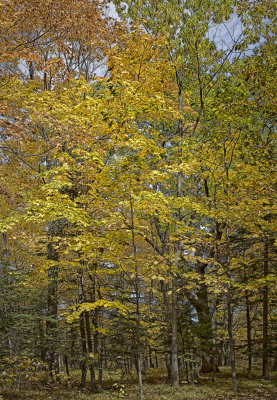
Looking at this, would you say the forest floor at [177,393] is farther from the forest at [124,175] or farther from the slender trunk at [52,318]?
the slender trunk at [52,318]

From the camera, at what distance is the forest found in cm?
747

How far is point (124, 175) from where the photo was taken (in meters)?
7.46

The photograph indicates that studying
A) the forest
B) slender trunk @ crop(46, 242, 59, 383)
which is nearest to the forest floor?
the forest

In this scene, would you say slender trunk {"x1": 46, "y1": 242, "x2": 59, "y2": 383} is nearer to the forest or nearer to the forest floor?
the forest

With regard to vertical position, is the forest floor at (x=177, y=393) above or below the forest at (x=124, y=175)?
below

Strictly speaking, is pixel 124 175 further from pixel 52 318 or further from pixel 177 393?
pixel 177 393

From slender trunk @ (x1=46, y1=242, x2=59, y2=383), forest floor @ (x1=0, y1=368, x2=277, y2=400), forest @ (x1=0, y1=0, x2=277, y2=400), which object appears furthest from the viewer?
slender trunk @ (x1=46, y1=242, x2=59, y2=383)

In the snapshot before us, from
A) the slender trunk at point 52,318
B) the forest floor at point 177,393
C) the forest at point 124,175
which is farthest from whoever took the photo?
the slender trunk at point 52,318

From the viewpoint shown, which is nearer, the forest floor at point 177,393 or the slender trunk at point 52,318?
the forest floor at point 177,393

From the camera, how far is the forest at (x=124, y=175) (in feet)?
24.5

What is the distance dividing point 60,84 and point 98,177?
22.2ft

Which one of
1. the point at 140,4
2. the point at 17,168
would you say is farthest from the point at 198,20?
the point at 17,168

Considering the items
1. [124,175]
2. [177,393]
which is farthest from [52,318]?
[124,175]

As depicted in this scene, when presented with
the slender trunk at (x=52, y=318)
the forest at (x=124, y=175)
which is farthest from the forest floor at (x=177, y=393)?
the slender trunk at (x=52, y=318)
